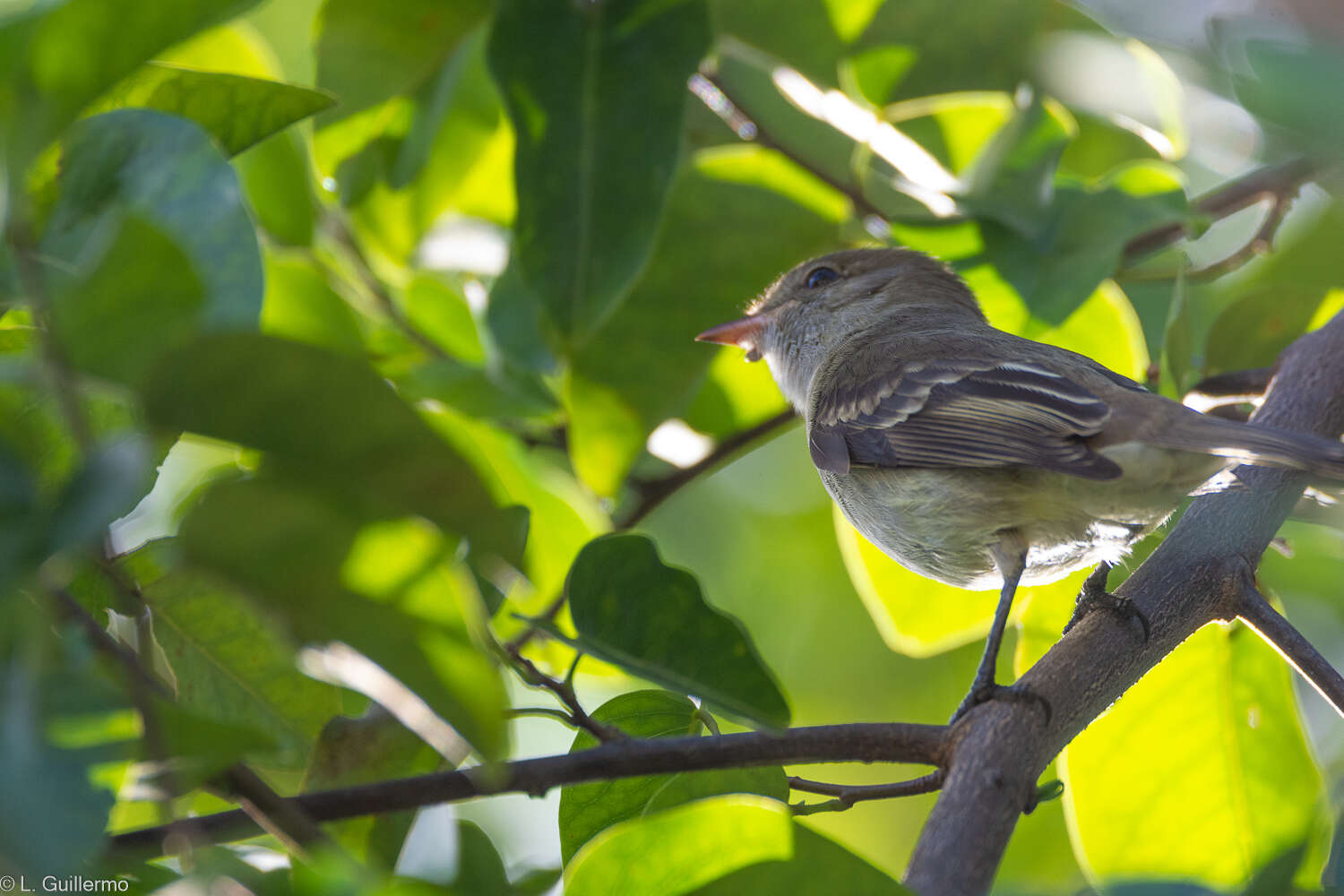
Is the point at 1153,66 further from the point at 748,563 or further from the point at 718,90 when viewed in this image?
the point at 748,563

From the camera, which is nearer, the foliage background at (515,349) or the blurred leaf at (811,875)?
the foliage background at (515,349)

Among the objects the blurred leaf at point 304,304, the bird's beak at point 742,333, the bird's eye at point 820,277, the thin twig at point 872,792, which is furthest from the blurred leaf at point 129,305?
the bird's eye at point 820,277

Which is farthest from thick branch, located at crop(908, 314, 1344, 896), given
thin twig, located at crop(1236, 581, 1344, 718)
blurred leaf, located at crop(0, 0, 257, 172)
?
blurred leaf, located at crop(0, 0, 257, 172)

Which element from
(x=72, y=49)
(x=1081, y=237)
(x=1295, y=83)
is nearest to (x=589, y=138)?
(x=1081, y=237)

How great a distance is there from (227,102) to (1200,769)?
8.05ft

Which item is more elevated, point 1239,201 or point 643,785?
point 1239,201

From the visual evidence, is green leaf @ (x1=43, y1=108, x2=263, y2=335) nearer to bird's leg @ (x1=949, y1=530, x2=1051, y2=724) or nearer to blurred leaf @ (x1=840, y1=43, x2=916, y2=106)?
bird's leg @ (x1=949, y1=530, x2=1051, y2=724)

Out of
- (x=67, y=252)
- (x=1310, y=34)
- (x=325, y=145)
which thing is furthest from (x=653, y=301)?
(x=1310, y=34)

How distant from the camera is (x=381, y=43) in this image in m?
2.91

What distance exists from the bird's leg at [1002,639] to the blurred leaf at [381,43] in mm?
1888

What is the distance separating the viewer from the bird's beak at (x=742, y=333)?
3092 millimetres

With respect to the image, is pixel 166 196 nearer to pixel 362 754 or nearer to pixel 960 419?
pixel 362 754

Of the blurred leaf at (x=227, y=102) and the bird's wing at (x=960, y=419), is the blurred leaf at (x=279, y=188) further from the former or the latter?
the bird's wing at (x=960, y=419)

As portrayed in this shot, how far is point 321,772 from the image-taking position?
2.11m
